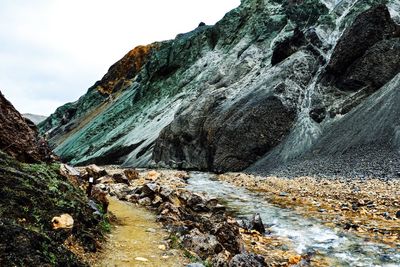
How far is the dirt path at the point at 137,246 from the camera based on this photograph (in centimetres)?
956

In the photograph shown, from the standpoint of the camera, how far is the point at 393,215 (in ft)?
54.6

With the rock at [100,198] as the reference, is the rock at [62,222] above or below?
above

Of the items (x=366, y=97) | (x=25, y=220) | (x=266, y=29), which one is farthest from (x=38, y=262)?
(x=266, y=29)

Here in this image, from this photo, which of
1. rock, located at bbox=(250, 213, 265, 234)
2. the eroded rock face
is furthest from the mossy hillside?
rock, located at bbox=(250, 213, 265, 234)

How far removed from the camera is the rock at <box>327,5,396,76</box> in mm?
43312

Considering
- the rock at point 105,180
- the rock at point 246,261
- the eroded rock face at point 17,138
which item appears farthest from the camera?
the rock at point 105,180

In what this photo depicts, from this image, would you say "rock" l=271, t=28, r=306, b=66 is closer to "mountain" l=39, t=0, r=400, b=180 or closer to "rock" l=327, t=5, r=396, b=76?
"mountain" l=39, t=0, r=400, b=180

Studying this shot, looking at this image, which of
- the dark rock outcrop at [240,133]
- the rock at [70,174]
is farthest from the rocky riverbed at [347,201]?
the dark rock outcrop at [240,133]

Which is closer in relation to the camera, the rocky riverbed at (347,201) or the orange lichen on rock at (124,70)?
the rocky riverbed at (347,201)

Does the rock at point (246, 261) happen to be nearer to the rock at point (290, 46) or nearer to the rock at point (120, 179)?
the rock at point (120, 179)

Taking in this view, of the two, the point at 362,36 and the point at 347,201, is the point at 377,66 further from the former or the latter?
the point at 347,201

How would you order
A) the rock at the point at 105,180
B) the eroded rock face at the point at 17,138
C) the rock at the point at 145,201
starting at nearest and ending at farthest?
the eroded rock face at the point at 17,138 → the rock at the point at 145,201 → the rock at the point at 105,180

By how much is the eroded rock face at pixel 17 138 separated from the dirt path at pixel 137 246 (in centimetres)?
367

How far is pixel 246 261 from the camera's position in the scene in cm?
988
